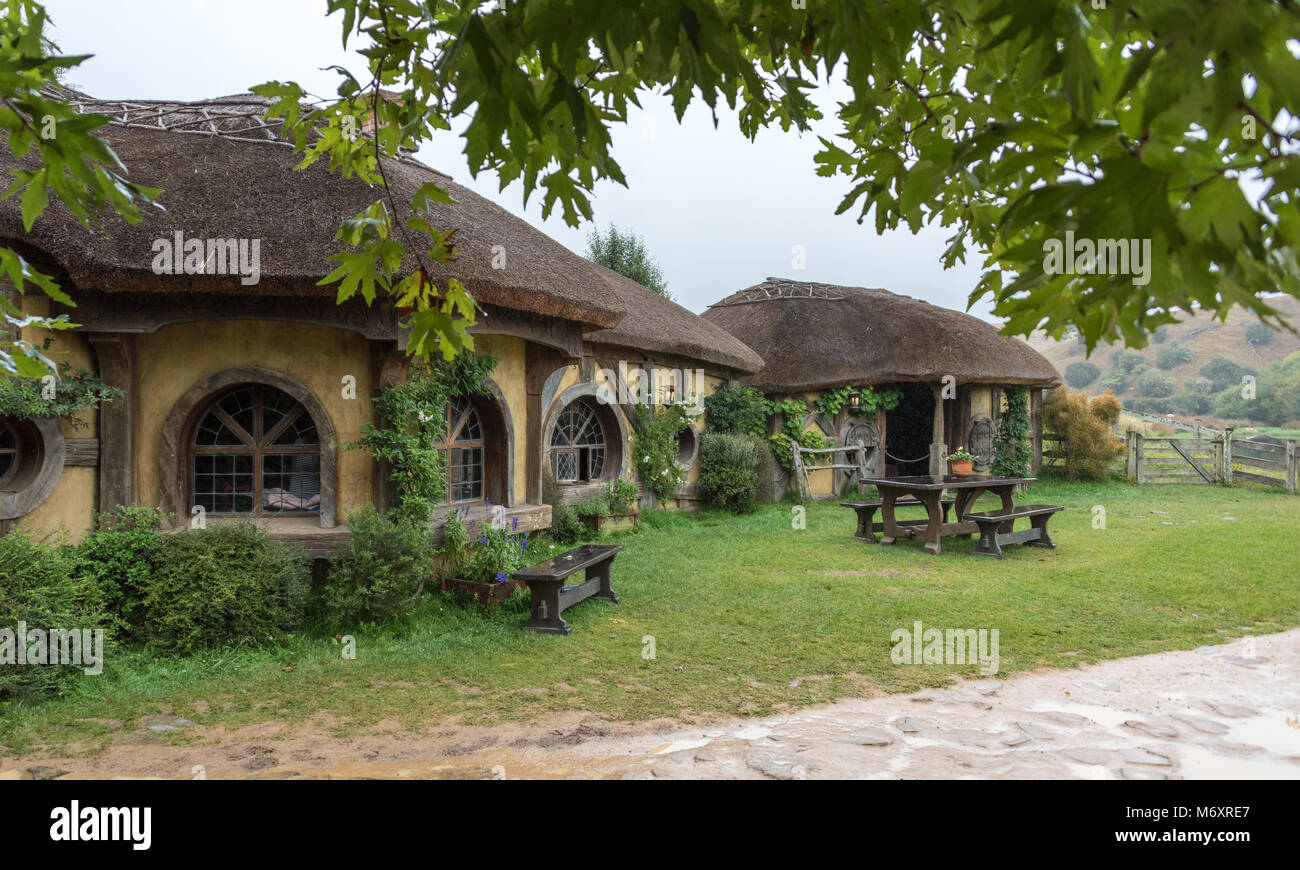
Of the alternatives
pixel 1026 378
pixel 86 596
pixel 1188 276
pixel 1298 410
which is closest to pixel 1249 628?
pixel 1188 276

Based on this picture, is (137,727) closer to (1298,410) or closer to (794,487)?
(794,487)

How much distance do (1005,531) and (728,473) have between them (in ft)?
16.6

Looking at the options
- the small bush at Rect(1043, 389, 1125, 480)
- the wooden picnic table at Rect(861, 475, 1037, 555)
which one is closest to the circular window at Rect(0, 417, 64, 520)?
the wooden picnic table at Rect(861, 475, 1037, 555)

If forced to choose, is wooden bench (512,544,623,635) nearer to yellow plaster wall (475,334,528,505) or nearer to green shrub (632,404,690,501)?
yellow plaster wall (475,334,528,505)

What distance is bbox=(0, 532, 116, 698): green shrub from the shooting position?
485cm

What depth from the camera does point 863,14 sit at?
5.71 feet

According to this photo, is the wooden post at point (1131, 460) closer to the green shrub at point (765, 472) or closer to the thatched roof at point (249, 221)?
the green shrub at point (765, 472)

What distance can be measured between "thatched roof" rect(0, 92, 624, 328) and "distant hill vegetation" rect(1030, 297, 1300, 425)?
49.2m

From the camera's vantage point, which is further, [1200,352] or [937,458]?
[1200,352]

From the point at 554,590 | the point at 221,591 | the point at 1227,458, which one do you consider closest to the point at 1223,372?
the point at 1227,458

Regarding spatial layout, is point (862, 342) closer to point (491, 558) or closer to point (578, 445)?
point (578, 445)

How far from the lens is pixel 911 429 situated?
21.2 meters

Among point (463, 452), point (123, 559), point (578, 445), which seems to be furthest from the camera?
point (578, 445)

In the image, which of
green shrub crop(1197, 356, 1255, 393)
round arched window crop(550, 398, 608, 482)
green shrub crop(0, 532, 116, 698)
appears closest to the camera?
green shrub crop(0, 532, 116, 698)
